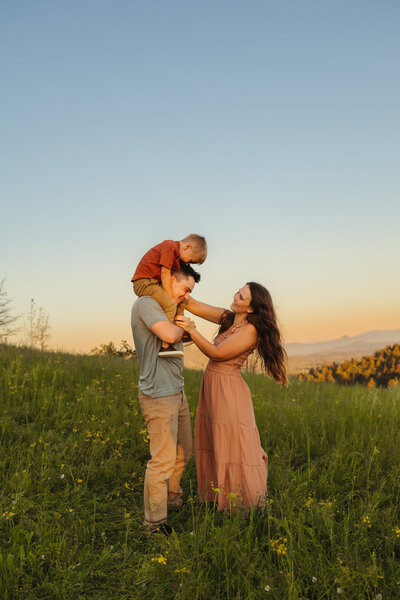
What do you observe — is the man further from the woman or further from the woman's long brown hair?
the woman's long brown hair

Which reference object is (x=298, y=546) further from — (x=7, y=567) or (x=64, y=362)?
(x=64, y=362)

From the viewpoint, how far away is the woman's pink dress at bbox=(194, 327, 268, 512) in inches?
162

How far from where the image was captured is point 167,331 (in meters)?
3.81

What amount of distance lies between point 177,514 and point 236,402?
1304 millimetres

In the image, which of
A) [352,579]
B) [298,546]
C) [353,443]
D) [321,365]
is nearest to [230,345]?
[298,546]

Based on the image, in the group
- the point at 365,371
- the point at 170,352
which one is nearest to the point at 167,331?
the point at 170,352

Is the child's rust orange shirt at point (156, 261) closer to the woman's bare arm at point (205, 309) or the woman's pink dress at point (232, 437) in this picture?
the woman's bare arm at point (205, 309)

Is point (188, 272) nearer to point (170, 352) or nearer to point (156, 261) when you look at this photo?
point (156, 261)

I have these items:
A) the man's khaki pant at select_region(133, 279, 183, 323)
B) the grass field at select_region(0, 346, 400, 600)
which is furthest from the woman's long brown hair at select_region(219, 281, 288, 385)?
the grass field at select_region(0, 346, 400, 600)

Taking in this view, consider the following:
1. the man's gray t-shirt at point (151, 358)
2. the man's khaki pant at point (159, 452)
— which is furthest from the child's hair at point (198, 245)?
the man's khaki pant at point (159, 452)

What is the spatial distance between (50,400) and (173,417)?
3547mm

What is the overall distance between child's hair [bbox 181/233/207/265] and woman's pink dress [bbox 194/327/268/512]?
794mm

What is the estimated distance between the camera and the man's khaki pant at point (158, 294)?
13.5 ft

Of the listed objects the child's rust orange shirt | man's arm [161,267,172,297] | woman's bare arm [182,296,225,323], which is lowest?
woman's bare arm [182,296,225,323]
